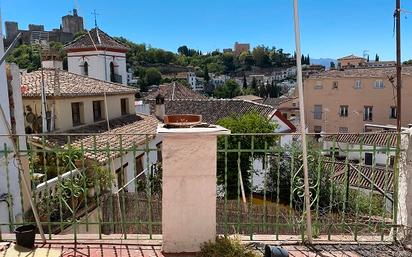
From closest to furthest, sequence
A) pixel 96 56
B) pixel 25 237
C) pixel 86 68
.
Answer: pixel 25 237, pixel 96 56, pixel 86 68

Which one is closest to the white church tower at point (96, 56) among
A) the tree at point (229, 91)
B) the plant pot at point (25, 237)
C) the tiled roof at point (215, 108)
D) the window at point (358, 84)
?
the tiled roof at point (215, 108)

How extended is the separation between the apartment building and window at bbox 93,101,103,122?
26.1 metres

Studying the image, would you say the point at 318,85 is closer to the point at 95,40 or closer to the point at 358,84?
the point at 358,84

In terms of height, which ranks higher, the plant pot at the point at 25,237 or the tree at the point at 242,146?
the plant pot at the point at 25,237

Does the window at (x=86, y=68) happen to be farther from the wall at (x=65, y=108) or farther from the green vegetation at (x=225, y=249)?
the green vegetation at (x=225, y=249)

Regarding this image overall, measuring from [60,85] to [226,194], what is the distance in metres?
13.1

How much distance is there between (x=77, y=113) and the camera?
15359 mm

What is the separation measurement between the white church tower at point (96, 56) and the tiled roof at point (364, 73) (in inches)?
822

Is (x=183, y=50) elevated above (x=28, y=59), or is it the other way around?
(x=183, y=50)

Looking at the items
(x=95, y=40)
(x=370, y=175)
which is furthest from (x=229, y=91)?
(x=370, y=175)

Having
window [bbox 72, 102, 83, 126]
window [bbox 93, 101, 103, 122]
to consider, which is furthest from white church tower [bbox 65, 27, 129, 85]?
window [bbox 72, 102, 83, 126]

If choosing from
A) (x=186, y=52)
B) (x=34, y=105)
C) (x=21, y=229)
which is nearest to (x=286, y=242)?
(x=21, y=229)

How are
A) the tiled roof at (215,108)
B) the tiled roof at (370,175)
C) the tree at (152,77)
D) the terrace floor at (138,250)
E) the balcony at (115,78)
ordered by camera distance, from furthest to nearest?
the tree at (152,77) → the balcony at (115,78) → the tiled roof at (215,108) → the tiled roof at (370,175) → the terrace floor at (138,250)

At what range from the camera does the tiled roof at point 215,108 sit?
25.6 meters
